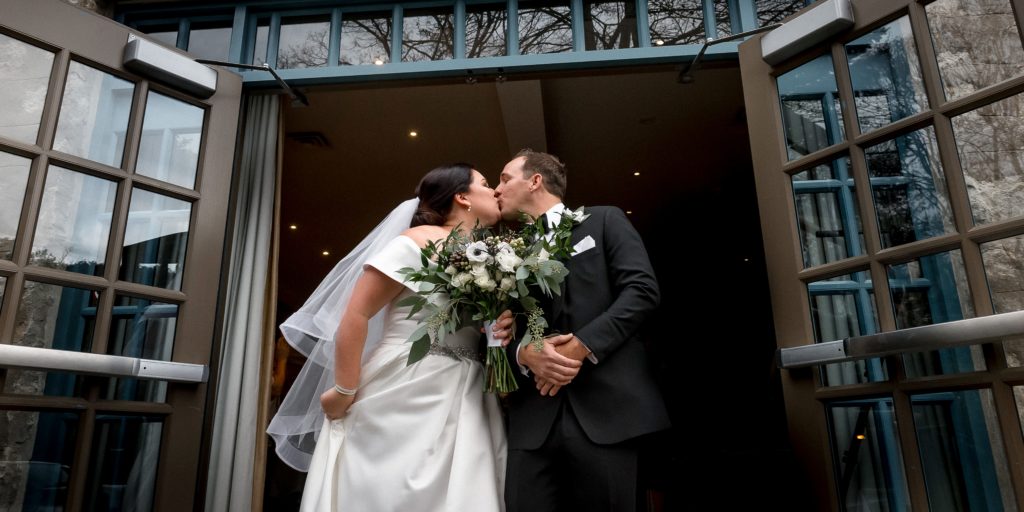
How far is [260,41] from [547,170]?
1.77 m

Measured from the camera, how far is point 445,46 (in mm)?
3264

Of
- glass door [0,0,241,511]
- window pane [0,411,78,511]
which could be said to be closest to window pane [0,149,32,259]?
glass door [0,0,241,511]

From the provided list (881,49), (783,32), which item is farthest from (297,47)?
(881,49)

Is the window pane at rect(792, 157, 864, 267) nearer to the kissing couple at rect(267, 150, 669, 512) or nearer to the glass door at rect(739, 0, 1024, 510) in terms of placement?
the glass door at rect(739, 0, 1024, 510)

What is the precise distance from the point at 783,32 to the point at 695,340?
7.95 metres

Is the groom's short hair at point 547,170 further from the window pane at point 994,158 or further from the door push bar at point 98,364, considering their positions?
the door push bar at point 98,364

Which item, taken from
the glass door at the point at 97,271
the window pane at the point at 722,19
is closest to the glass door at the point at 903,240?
the window pane at the point at 722,19

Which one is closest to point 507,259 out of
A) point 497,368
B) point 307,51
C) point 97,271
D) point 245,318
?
point 497,368

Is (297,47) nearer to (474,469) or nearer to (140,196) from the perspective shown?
(140,196)

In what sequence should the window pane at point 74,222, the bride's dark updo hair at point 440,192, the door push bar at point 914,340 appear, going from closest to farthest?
the door push bar at point 914,340, the window pane at point 74,222, the bride's dark updo hair at point 440,192

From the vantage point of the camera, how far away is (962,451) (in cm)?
198

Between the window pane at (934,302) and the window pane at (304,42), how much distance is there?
265 cm

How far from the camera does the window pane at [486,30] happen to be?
3250 millimetres

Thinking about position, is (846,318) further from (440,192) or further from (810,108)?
(440,192)
